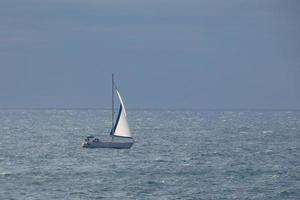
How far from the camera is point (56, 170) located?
91.0 metres

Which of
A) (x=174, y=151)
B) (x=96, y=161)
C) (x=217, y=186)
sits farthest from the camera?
(x=174, y=151)

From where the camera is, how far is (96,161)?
105 m

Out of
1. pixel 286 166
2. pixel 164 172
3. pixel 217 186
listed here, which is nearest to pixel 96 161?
pixel 164 172

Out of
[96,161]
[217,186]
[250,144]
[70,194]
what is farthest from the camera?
[250,144]

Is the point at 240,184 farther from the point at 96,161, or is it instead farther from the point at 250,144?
the point at 250,144

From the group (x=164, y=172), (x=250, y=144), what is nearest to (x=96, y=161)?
(x=164, y=172)

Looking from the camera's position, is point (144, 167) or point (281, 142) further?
point (281, 142)

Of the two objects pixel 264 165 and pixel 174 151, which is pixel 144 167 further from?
pixel 174 151

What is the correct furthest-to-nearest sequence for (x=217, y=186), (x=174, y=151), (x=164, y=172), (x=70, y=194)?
1. (x=174, y=151)
2. (x=164, y=172)
3. (x=217, y=186)
4. (x=70, y=194)

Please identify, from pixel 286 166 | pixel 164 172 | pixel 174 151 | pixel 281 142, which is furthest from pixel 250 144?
pixel 164 172

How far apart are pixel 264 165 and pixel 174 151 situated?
25009 millimetres

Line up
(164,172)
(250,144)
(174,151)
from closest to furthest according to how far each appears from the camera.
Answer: (164,172), (174,151), (250,144)

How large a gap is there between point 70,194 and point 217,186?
558 inches

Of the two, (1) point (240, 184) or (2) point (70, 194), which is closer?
(2) point (70, 194)
